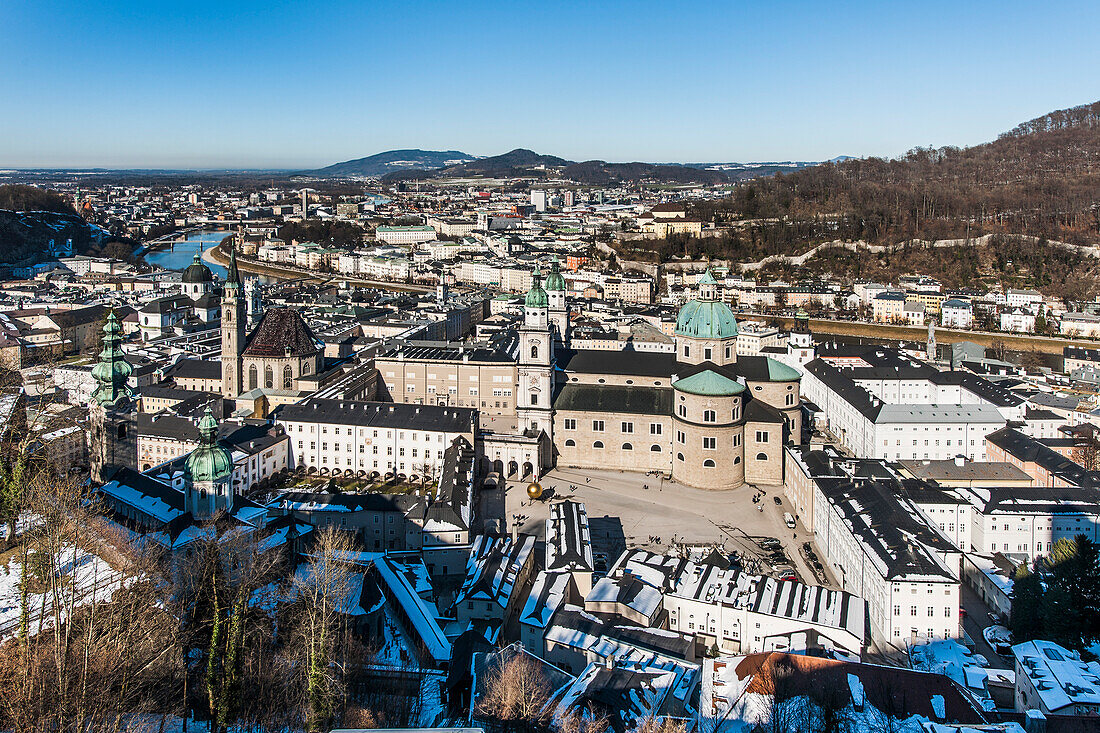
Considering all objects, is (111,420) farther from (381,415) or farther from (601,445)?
(601,445)

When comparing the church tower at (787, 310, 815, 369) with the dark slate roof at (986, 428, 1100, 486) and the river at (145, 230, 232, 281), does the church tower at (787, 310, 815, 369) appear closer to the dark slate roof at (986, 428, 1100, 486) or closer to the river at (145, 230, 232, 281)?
the dark slate roof at (986, 428, 1100, 486)

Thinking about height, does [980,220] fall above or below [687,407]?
above

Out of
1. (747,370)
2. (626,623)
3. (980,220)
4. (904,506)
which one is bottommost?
(626,623)

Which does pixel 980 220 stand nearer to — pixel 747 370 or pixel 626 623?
pixel 747 370

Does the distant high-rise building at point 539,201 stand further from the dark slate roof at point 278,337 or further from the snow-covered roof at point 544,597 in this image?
the snow-covered roof at point 544,597

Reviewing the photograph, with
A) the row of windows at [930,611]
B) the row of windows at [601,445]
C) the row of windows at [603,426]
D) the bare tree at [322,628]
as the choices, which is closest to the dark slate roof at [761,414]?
the row of windows at [603,426]

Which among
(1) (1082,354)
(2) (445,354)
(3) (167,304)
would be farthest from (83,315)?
(1) (1082,354)

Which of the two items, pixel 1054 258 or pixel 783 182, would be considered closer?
pixel 1054 258

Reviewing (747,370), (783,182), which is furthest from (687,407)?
(783,182)

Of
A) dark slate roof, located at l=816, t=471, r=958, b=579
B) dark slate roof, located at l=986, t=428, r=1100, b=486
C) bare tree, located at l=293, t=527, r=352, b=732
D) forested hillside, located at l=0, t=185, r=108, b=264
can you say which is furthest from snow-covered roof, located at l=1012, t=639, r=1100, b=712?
forested hillside, located at l=0, t=185, r=108, b=264
